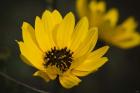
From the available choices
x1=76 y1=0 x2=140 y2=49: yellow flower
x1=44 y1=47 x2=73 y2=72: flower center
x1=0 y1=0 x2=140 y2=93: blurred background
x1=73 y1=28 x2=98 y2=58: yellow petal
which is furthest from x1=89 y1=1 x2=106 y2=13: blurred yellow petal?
x1=73 y1=28 x2=98 y2=58: yellow petal

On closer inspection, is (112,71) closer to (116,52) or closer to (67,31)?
(116,52)

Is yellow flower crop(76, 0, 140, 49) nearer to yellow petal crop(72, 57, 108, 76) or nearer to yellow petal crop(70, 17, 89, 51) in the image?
yellow petal crop(70, 17, 89, 51)

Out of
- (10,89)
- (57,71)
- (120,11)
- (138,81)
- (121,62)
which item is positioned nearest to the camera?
(57,71)

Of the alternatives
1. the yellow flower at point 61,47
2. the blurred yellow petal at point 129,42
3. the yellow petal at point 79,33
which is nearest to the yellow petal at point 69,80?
the yellow flower at point 61,47

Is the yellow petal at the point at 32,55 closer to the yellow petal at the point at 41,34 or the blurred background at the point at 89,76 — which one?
the yellow petal at the point at 41,34

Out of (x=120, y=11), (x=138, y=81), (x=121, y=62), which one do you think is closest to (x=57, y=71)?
(x=138, y=81)

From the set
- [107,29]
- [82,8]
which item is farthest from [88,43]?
[82,8]

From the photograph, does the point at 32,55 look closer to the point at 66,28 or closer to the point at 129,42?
the point at 66,28
